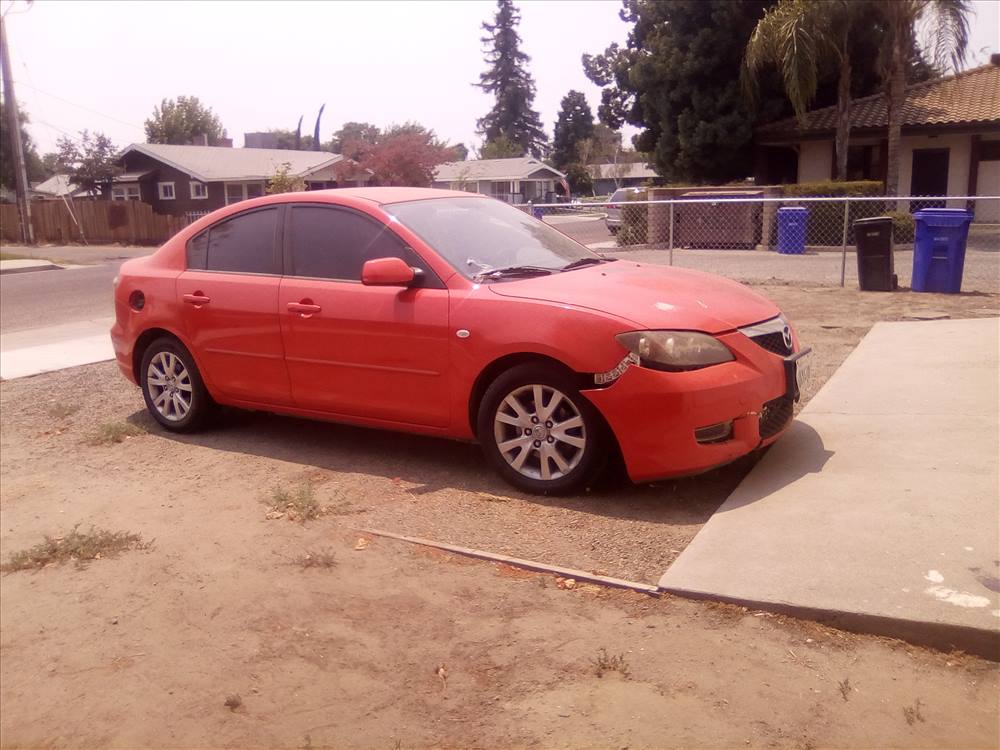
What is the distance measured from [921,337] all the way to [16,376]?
27.6 feet

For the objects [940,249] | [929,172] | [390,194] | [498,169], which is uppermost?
[498,169]

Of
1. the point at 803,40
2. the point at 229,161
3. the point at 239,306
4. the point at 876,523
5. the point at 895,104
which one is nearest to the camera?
the point at 876,523

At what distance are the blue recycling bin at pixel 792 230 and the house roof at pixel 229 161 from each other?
25645 mm

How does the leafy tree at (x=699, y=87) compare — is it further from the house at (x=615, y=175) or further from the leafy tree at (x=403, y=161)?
the house at (x=615, y=175)

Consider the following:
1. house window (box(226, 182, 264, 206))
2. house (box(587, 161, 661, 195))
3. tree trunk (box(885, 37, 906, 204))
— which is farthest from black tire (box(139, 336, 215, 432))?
house (box(587, 161, 661, 195))

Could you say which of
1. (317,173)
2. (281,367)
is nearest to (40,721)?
(281,367)

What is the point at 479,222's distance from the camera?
6090mm

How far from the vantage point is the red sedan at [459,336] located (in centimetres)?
483

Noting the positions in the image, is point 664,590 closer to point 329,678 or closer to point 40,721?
point 329,678

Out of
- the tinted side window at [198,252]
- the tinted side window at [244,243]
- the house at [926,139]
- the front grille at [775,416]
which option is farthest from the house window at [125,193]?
the front grille at [775,416]

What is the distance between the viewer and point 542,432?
16.7 ft

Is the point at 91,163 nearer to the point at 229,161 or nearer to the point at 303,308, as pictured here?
the point at 229,161

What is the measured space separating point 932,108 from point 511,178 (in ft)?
115

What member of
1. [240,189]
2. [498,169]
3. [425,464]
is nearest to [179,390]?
[425,464]
